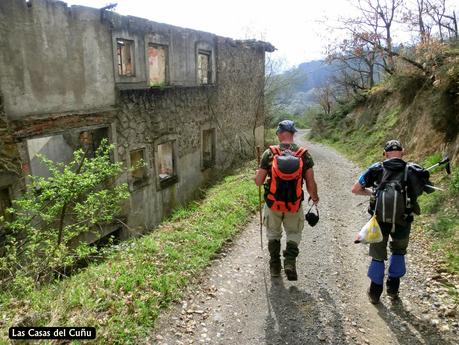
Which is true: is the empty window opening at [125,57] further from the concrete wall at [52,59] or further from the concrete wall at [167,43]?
the concrete wall at [52,59]

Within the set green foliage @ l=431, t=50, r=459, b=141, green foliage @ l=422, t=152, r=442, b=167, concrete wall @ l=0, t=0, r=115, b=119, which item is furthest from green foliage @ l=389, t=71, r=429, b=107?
concrete wall @ l=0, t=0, r=115, b=119

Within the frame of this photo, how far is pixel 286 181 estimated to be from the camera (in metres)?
4.13

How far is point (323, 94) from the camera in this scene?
4569 centimetres

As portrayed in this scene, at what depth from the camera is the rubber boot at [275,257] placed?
14.6 feet

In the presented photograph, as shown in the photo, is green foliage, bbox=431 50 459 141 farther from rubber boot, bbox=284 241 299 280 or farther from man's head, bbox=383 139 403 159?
rubber boot, bbox=284 241 299 280

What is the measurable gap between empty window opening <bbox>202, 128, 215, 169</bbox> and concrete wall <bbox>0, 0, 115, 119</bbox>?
5364mm

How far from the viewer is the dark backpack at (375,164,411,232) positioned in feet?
12.3

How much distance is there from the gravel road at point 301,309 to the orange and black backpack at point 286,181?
110 cm

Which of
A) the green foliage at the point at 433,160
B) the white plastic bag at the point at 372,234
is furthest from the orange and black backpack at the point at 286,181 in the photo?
the green foliage at the point at 433,160

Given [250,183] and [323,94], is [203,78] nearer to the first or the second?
[250,183]

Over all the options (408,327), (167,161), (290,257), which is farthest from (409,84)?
(408,327)

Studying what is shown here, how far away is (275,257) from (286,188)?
1010 mm

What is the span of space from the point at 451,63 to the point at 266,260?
7.03m

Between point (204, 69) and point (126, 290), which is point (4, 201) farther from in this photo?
point (204, 69)
